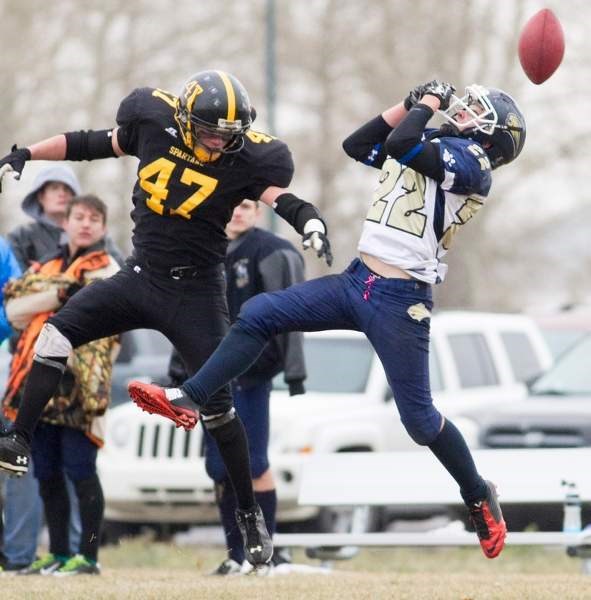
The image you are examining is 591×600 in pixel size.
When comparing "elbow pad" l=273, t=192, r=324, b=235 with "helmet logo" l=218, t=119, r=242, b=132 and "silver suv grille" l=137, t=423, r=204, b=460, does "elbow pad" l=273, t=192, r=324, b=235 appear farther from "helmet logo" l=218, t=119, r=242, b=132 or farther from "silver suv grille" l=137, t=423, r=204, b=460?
A: "silver suv grille" l=137, t=423, r=204, b=460

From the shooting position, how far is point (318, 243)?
7.93m

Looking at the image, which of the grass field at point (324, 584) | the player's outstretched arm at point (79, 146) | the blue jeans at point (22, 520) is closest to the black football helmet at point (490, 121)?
the player's outstretched arm at point (79, 146)

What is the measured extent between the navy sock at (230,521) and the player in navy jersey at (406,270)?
1920 millimetres

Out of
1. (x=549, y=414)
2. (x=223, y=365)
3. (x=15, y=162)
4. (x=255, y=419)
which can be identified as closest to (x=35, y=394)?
(x=223, y=365)

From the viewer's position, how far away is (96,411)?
10164mm

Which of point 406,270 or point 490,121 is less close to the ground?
point 490,121

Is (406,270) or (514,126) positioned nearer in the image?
(406,270)

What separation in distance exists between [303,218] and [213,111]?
651 millimetres

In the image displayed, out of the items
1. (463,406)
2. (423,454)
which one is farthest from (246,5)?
(423,454)

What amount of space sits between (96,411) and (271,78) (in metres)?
14.4

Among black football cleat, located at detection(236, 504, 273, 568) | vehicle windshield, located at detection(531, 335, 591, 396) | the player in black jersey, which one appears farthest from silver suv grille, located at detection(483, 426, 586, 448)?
the player in black jersey

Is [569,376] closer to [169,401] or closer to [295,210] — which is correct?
[295,210]

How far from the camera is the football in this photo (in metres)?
8.95

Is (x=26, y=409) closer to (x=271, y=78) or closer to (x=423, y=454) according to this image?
(x=423, y=454)
